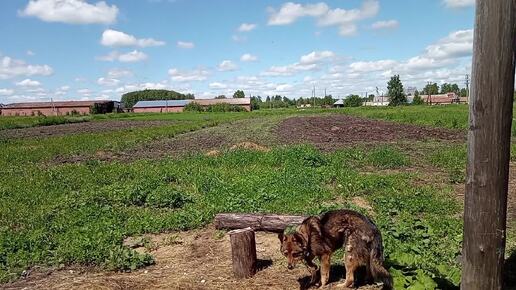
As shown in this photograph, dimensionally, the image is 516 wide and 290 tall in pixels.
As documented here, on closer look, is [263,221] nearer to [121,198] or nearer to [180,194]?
[180,194]

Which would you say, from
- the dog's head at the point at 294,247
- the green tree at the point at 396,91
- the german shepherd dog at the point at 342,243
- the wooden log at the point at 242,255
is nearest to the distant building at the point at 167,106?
the green tree at the point at 396,91

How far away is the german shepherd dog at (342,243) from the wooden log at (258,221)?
210 cm

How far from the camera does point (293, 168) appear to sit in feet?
47.1

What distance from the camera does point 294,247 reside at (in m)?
4.92

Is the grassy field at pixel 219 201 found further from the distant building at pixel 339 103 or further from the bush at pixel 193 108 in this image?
the distant building at pixel 339 103

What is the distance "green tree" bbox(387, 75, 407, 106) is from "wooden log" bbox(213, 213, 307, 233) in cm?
11436

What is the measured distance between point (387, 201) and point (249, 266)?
4.78m

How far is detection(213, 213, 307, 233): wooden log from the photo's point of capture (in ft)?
24.4

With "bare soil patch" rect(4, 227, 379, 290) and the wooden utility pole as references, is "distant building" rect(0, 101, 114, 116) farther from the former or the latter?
the wooden utility pole

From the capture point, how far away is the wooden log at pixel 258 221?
743 cm

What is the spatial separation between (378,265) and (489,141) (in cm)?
217

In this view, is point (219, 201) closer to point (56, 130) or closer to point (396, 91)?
point (56, 130)

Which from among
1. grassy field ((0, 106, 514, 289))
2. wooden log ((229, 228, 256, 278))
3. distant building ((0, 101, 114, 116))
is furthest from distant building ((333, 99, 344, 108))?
wooden log ((229, 228, 256, 278))

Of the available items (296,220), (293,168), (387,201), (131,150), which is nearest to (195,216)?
(296,220)
